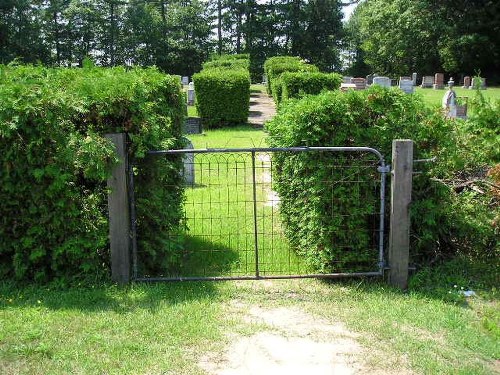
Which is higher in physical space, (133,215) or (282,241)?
(133,215)

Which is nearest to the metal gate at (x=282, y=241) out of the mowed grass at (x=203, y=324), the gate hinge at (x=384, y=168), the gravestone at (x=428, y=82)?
the gate hinge at (x=384, y=168)

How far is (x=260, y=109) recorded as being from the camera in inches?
1005

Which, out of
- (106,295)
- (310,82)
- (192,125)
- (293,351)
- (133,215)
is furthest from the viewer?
(192,125)

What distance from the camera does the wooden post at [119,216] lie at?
491cm

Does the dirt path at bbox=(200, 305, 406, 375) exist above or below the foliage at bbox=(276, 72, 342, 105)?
below

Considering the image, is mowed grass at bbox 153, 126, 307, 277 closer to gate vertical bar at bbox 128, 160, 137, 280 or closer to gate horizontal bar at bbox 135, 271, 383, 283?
gate horizontal bar at bbox 135, 271, 383, 283

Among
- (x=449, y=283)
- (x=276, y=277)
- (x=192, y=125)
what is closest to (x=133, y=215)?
(x=276, y=277)

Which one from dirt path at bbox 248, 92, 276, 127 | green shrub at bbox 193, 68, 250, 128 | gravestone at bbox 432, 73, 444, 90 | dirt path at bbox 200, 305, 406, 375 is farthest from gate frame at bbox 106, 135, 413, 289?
gravestone at bbox 432, 73, 444, 90

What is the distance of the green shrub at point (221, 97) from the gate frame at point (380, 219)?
14.7 meters

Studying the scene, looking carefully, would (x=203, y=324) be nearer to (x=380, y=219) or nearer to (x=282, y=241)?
(x=380, y=219)

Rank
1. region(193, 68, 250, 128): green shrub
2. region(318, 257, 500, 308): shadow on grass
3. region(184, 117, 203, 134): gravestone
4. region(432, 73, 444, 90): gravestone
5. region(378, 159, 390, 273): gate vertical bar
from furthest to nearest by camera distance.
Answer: region(432, 73, 444, 90): gravestone → region(193, 68, 250, 128): green shrub → region(184, 117, 203, 134): gravestone → region(378, 159, 390, 273): gate vertical bar → region(318, 257, 500, 308): shadow on grass

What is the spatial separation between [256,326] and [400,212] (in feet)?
5.85

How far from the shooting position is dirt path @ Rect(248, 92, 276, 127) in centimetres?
2123

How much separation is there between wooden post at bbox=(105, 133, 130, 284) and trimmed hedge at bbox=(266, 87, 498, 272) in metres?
1.72
